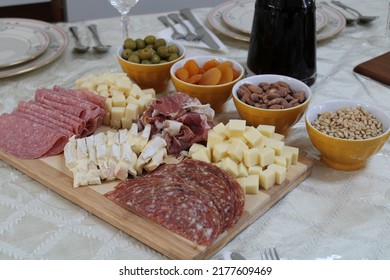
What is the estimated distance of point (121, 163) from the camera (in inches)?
42.1

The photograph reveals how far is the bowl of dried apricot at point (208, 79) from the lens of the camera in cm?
130

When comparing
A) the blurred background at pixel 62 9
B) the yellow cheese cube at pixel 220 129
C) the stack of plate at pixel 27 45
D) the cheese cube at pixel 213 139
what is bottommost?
the blurred background at pixel 62 9

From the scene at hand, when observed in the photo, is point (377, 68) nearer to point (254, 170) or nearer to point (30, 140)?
point (254, 170)

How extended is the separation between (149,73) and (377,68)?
64cm

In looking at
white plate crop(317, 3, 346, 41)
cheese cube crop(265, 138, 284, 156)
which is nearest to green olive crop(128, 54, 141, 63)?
cheese cube crop(265, 138, 284, 156)

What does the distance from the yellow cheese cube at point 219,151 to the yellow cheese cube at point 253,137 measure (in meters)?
0.04

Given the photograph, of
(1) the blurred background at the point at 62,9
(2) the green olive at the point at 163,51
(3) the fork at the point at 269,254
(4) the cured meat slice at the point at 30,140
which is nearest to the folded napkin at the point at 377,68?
(2) the green olive at the point at 163,51

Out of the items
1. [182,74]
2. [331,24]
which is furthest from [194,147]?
[331,24]

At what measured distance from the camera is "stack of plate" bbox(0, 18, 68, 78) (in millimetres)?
1520

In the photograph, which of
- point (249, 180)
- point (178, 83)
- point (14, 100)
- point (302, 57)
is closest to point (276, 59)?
point (302, 57)

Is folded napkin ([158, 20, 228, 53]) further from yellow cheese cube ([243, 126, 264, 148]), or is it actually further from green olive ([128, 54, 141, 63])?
yellow cheese cube ([243, 126, 264, 148])

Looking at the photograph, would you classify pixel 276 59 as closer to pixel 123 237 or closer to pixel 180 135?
pixel 180 135

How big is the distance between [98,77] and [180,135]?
322mm

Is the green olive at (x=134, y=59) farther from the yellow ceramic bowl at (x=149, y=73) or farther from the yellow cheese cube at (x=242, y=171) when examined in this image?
the yellow cheese cube at (x=242, y=171)
